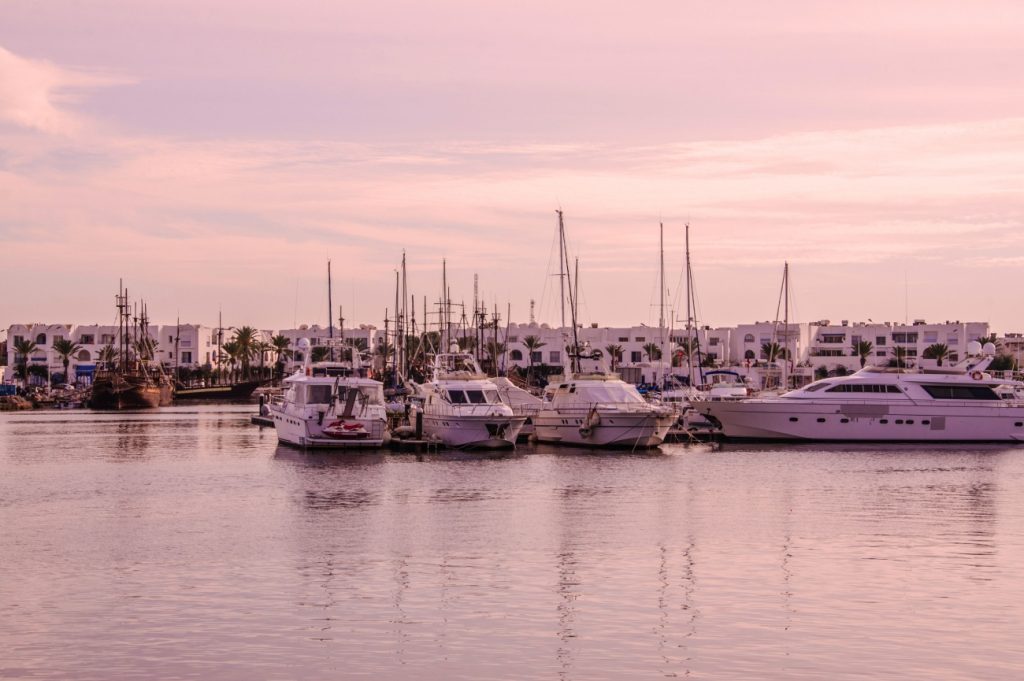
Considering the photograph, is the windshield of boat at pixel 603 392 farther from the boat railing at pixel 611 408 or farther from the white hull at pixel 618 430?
the white hull at pixel 618 430

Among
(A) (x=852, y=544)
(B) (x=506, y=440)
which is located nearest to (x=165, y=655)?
(A) (x=852, y=544)

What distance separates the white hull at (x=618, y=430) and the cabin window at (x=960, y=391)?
14.7m

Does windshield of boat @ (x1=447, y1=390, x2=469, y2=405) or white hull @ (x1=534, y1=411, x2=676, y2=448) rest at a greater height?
windshield of boat @ (x1=447, y1=390, x2=469, y2=405)

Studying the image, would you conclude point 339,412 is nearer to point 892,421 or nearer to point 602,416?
point 602,416

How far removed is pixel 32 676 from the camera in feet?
68.9

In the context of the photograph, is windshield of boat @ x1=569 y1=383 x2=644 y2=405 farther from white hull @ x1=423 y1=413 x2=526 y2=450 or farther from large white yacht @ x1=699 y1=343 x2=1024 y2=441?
large white yacht @ x1=699 y1=343 x2=1024 y2=441

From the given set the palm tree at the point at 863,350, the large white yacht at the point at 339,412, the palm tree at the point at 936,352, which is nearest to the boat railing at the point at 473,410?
the large white yacht at the point at 339,412

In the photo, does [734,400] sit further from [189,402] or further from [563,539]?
[189,402]

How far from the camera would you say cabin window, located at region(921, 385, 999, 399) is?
7419cm

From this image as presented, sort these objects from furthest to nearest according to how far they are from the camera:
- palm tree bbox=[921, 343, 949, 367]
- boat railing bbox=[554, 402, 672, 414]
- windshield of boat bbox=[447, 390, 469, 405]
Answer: palm tree bbox=[921, 343, 949, 367], boat railing bbox=[554, 402, 672, 414], windshield of boat bbox=[447, 390, 469, 405]

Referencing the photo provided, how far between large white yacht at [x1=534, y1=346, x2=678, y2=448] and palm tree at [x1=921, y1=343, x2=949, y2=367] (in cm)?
10828

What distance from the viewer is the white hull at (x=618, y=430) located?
68750mm

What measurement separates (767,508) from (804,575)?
1376 cm

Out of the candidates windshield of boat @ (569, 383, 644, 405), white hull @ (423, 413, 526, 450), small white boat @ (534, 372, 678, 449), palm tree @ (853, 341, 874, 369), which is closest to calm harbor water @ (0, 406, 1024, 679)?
A: white hull @ (423, 413, 526, 450)
